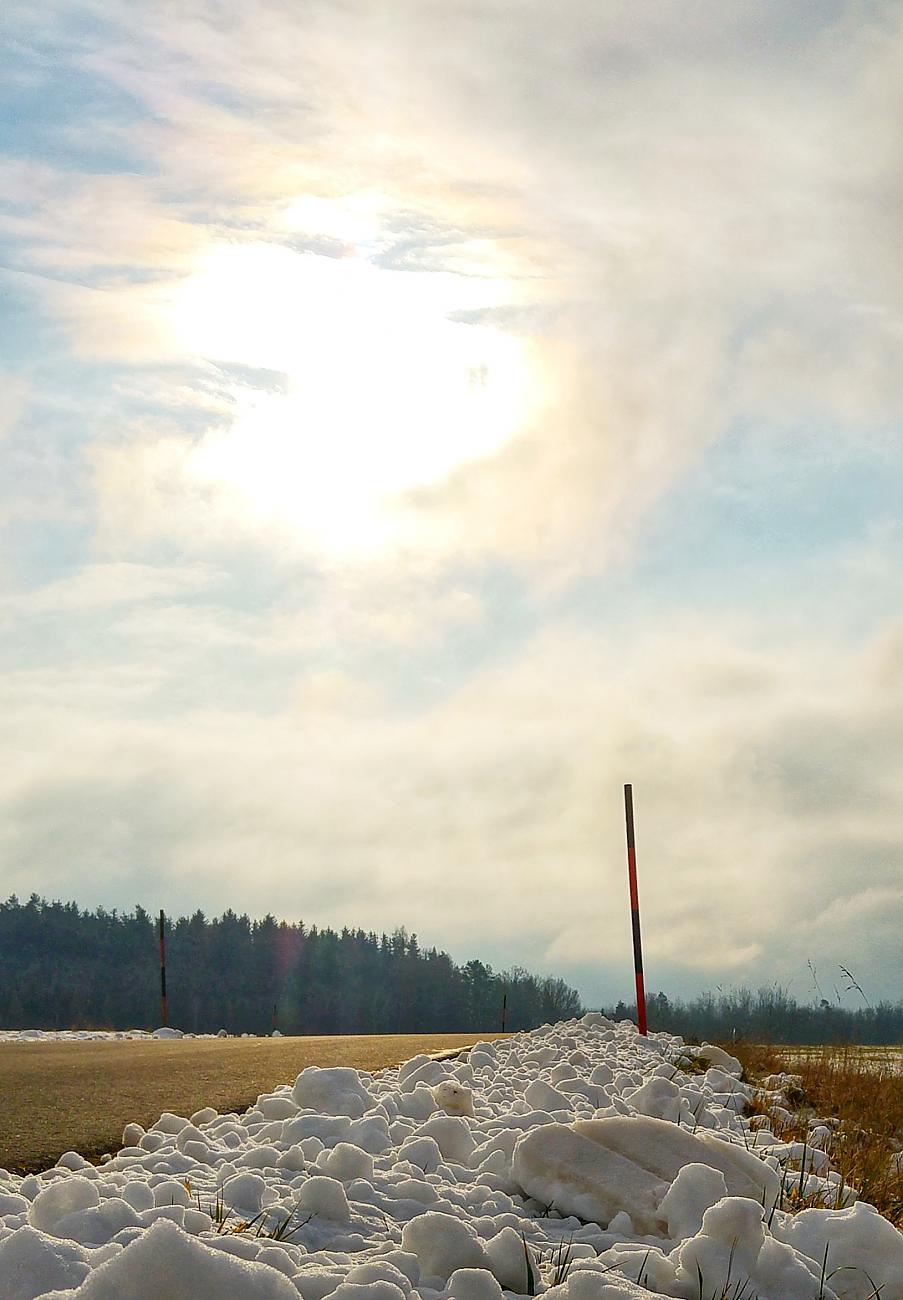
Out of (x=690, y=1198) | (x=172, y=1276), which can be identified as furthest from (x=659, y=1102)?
(x=172, y=1276)

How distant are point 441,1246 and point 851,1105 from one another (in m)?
8.29

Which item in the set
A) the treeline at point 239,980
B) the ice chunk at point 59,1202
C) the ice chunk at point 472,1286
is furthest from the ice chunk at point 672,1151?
the treeline at point 239,980

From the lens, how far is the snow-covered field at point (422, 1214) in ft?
7.41

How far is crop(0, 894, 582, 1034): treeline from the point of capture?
74.1m

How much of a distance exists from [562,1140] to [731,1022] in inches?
479

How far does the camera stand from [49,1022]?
233 ft

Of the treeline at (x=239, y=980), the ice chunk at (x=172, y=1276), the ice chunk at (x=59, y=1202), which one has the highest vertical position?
the ice chunk at (x=172, y=1276)

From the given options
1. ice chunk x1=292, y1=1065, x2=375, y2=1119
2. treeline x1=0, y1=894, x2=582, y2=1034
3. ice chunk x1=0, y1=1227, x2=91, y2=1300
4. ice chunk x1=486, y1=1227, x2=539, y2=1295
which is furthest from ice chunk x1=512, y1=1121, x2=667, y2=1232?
treeline x1=0, y1=894, x2=582, y2=1034

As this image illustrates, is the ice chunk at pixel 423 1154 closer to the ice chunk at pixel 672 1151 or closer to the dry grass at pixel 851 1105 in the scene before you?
the ice chunk at pixel 672 1151

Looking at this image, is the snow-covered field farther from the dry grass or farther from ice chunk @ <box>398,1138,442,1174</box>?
the dry grass

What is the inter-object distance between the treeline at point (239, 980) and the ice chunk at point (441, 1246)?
68.7 meters

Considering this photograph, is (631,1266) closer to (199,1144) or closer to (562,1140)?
(562,1140)

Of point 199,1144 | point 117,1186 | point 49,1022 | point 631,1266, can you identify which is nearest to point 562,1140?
point 631,1266

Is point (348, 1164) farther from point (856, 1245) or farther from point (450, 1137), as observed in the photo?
point (856, 1245)
